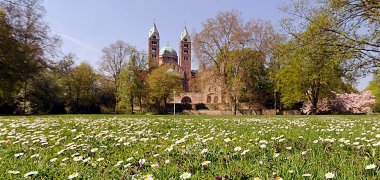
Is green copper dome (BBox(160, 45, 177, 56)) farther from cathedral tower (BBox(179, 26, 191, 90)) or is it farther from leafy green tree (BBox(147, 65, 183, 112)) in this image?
leafy green tree (BBox(147, 65, 183, 112))

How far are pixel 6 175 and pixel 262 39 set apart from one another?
38599 millimetres

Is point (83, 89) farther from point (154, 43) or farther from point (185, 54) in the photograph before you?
point (185, 54)

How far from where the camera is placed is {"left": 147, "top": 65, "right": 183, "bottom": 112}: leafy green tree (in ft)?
169

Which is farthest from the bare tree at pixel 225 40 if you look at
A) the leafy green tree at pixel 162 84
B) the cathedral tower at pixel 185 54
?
the cathedral tower at pixel 185 54

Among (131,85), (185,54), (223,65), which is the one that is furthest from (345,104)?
(185,54)

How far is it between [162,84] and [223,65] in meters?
16.5

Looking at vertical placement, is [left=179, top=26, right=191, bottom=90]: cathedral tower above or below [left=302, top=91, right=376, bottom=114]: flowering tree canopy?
above

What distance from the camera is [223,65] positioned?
1549 inches

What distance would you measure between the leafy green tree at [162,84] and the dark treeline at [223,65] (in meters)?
0.20

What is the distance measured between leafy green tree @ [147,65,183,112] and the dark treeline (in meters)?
0.20

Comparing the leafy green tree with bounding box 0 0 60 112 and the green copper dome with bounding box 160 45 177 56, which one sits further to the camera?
the green copper dome with bounding box 160 45 177 56

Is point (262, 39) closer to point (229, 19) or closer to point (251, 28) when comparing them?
point (251, 28)

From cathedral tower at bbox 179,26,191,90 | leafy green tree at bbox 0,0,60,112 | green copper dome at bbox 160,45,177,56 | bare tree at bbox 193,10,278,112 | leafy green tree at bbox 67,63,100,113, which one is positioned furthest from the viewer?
cathedral tower at bbox 179,26,191,90

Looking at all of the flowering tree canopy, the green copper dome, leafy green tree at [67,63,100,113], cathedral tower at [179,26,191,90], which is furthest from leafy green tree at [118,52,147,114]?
the green copper dome
